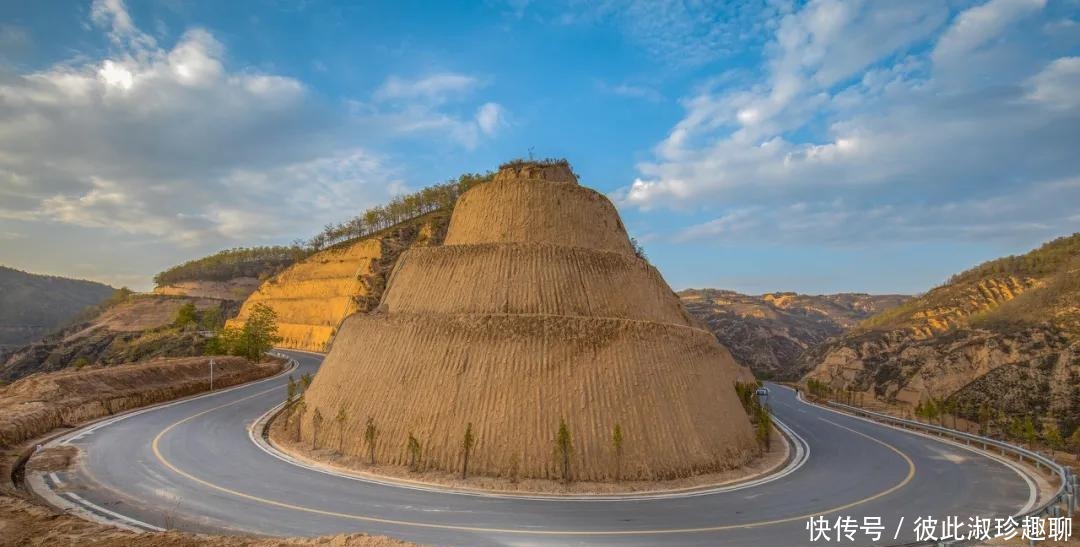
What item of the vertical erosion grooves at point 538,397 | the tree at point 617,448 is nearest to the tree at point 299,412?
the vertical erosion grooves at point 538,397

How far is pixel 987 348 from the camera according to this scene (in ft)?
163

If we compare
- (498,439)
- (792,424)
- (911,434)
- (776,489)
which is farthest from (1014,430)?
(498,439)

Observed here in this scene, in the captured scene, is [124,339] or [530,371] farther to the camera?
[124,339]

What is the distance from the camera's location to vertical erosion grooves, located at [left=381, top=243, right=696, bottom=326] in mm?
25031

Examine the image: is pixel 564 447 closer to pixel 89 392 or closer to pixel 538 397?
pixel 538 397

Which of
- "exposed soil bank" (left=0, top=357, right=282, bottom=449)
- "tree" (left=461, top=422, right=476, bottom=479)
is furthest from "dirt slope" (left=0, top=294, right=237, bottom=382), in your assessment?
"tree" (left=461, top=422, right=476, bottom=479)

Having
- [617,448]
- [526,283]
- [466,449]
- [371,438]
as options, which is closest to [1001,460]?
[617,448]

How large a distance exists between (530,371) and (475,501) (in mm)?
5669

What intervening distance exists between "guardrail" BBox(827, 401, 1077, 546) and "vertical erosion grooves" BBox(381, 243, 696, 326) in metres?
14.8

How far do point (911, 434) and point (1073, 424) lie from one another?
46.8ft

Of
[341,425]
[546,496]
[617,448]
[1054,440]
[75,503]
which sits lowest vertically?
[546,496]

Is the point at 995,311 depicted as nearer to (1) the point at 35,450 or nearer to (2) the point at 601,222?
(2) the point at 601,222

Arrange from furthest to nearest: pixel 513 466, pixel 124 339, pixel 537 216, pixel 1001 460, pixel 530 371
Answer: pixel 124 339
pixel 537 216
pixel 1001 460
pixel 530 371
pixel 513 466

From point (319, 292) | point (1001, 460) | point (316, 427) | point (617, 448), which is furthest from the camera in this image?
point (319, 292)
